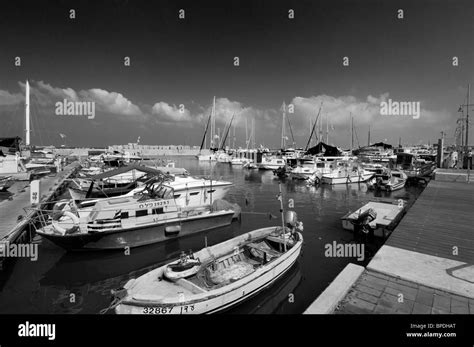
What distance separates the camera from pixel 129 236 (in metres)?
17.2

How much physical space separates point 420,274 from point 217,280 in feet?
25.7

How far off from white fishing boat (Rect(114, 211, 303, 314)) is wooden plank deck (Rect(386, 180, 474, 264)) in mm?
5438

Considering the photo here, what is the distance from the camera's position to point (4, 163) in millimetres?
41281

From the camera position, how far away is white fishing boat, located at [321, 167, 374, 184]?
154 ft

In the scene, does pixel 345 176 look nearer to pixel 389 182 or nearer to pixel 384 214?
pixel 389 182

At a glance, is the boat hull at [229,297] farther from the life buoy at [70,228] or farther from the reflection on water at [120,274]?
the life buoy at [70,228]

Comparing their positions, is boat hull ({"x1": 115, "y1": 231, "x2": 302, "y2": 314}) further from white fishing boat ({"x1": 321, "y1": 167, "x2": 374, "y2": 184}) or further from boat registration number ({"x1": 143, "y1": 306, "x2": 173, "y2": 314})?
white fishing boat ({"x1": 321, "y1": 167, "x2": 374, "y2": 184})

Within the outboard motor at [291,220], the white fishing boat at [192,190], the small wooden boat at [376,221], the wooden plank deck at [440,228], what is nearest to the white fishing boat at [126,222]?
the white fishing boat at [192,190]

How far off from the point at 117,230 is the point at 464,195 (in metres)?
26.1

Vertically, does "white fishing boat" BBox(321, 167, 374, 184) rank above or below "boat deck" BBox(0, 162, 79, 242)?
above

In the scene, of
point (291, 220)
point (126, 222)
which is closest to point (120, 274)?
point (126, 222)

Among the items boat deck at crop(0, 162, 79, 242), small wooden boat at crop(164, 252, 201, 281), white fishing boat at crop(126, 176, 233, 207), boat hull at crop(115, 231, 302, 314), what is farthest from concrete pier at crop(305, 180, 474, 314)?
boat deck at crop(0, 162, 79, 242)
